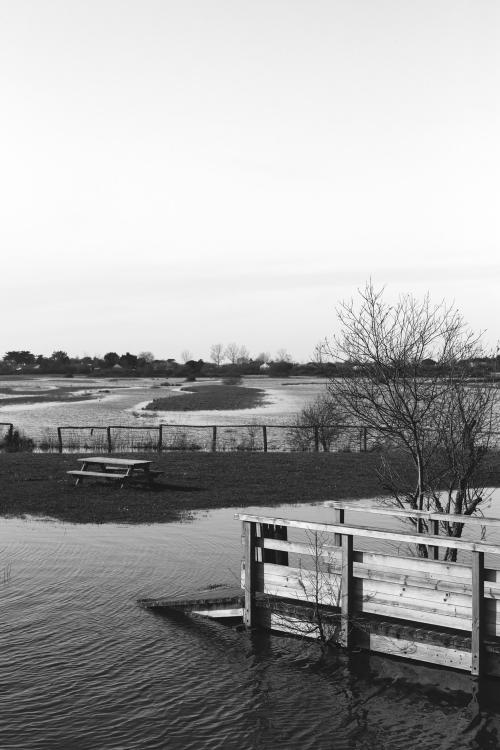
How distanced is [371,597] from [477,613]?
57.9 inches

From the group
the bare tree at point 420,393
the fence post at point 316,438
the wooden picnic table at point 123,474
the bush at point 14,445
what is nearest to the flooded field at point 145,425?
the bush at point 14,445

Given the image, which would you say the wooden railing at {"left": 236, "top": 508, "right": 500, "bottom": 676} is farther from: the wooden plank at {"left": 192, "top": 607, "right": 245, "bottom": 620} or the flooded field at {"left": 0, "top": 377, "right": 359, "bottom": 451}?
the flooded field at {"left": 0, "top": 377, "right": 359, "bottom": 451}

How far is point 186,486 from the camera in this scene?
23.6 meters

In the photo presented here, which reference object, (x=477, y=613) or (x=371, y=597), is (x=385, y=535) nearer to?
(x=371, y=597)

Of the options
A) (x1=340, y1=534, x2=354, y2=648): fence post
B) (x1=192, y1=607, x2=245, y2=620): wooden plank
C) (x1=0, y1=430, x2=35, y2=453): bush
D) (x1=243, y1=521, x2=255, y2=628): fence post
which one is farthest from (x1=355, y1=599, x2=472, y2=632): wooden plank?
(x1=0, y1=430, x2=35, y2=453): bush

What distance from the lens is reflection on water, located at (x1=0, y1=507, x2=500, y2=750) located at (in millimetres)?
7792

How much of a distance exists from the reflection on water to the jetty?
0.82 feet

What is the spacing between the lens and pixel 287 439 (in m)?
38.3

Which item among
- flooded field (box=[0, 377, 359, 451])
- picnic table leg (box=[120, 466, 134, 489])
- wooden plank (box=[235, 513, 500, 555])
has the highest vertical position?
wooden plank (box=[235, 513, 500, 555])

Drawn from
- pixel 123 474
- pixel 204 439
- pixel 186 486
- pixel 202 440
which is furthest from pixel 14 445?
pixel 186 486

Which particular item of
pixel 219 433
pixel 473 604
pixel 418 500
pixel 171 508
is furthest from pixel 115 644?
pixel 219 433

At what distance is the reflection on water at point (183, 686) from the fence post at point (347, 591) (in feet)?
0.94

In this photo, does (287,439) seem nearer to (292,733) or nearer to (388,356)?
(388,356)

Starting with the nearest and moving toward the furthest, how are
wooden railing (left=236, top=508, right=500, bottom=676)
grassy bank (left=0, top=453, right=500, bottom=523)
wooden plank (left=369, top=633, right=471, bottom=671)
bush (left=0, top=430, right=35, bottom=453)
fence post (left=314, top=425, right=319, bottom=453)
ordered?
wooden railing (left=236, top=508, right=500, bottom=676)
wooden plank (left=369, top=633, right=471, bottom=671)
grassy bank (left=0, top=453, right=500, bottom=523)
bush (left=0, top=430, right=35, bottom=453)
fence post (left=314, top=425, right=319, bottom=453)
